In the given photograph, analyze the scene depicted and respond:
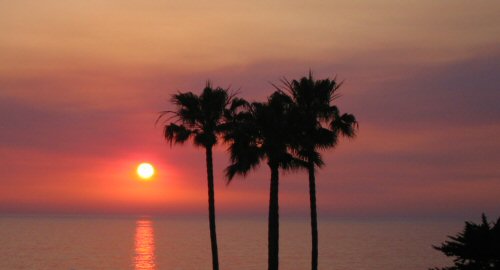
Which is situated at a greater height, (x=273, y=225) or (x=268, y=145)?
(x=268, y=145)

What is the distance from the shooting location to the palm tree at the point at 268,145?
41.9 meters

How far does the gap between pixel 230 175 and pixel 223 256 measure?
128523 millimetres

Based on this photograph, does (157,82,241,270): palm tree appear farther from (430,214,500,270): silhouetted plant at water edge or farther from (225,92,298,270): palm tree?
(430,214,500,270): silhouetted plant at water edge

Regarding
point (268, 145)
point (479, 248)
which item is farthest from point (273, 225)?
point (479, 248)

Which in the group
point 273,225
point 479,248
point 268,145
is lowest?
point 479,248

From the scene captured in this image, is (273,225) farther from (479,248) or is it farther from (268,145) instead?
(479,248)

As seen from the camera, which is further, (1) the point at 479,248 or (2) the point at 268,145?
(2) the point at 268,145

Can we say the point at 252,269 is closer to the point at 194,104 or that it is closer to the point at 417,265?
the point at 417,265

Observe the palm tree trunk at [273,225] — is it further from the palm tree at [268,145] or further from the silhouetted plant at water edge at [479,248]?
the silhouetted plant at water edge at [479,248]

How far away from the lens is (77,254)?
17288 cm

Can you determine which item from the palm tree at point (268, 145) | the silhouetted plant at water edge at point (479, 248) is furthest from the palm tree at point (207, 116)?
the silhouetted plant at water edge at point (479, 248)

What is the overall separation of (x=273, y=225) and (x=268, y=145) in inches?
183

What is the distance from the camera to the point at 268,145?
1652 inches

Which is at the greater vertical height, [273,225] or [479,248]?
[273,225]
